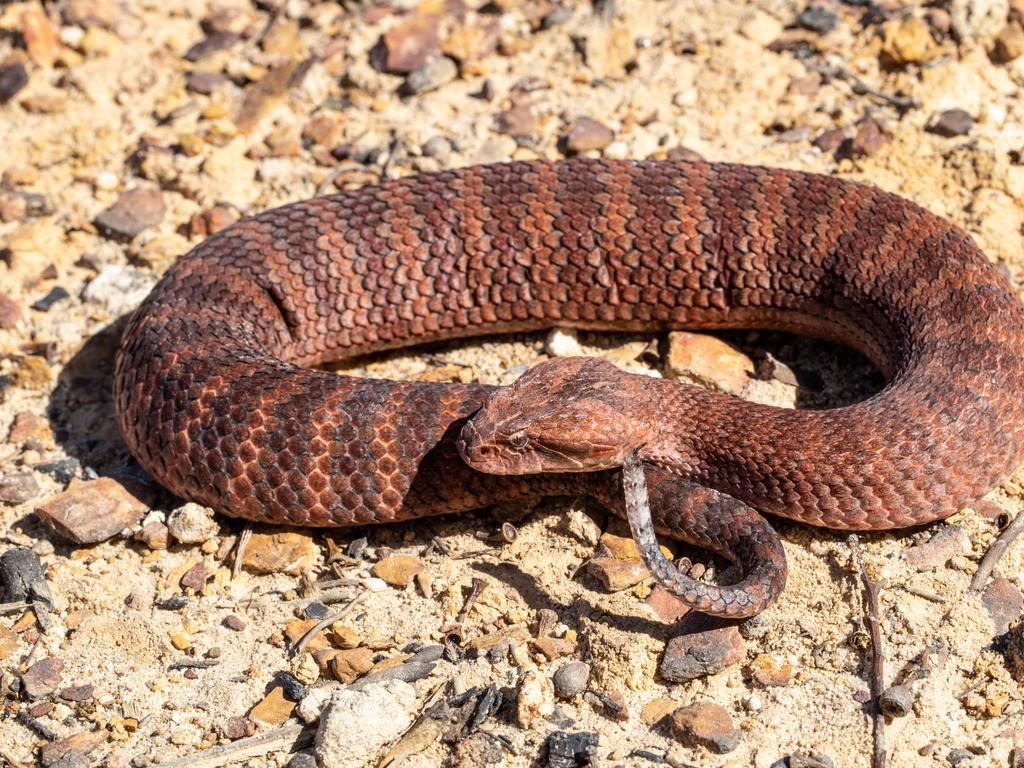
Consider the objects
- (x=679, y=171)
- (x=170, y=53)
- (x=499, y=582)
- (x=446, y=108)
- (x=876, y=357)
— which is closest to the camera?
(x=499, y=582)

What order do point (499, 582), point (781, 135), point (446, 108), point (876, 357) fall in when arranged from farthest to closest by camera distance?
point (446, 108) → point (781, 135) → point (876, 357) → point (499, 582)

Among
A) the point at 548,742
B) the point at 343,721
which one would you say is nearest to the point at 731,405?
the point at 548,742

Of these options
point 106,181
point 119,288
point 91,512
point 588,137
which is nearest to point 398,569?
point 91,512

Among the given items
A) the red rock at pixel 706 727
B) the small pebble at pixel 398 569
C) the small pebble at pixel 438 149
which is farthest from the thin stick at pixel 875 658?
the small pebble at pixel 438 149

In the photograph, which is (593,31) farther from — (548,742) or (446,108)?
(548,742)

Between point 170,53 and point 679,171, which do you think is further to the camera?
point 170,53

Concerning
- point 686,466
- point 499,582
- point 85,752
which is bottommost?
point 85,752
